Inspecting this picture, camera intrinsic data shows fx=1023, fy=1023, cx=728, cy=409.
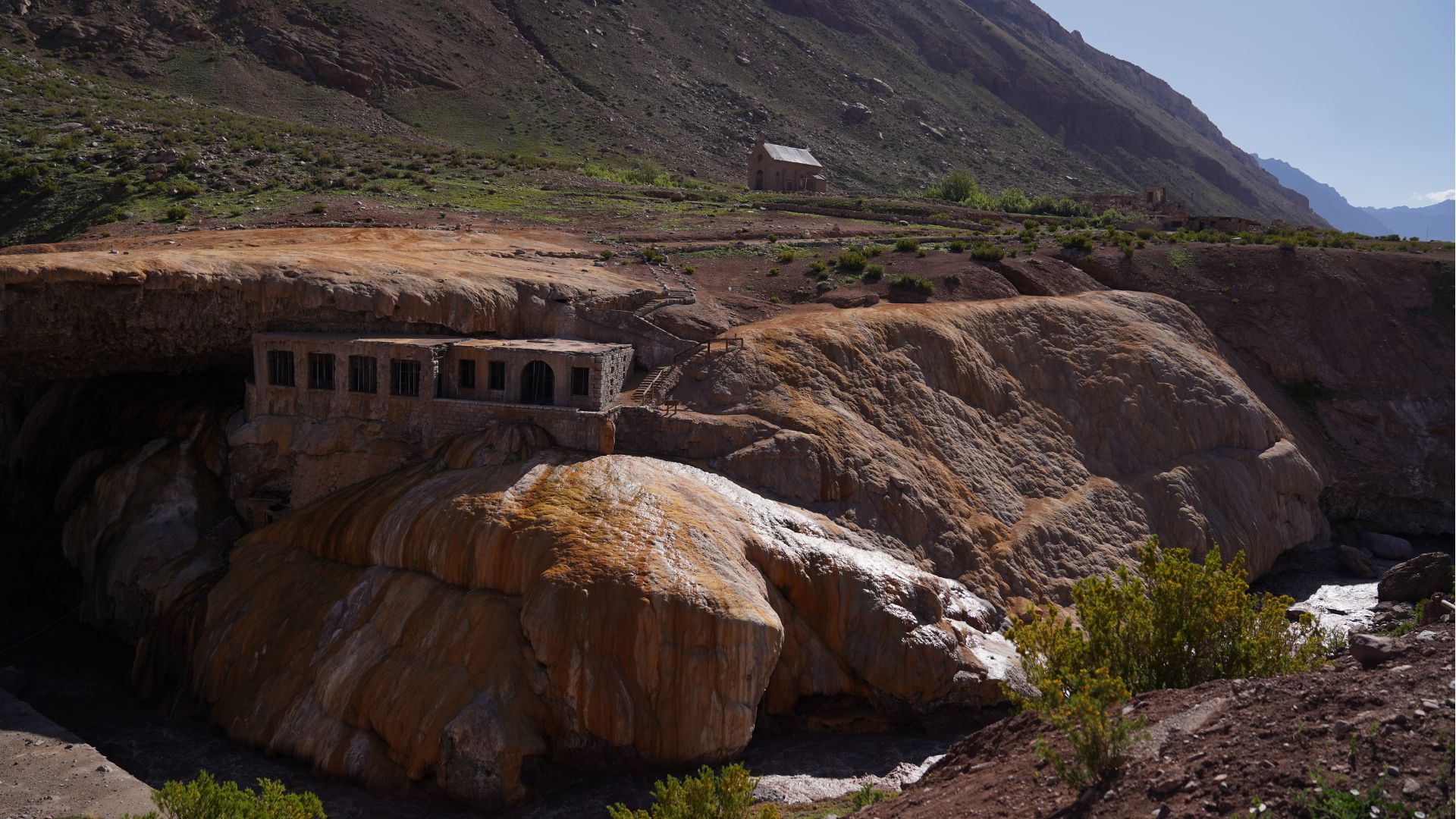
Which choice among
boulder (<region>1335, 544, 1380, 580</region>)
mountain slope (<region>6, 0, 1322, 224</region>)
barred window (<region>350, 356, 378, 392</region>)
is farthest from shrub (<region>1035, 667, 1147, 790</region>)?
mountain slope (<region>6, 0, 1322, 224</region>)

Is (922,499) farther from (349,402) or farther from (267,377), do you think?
(267,377)

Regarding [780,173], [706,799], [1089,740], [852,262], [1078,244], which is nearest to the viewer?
[1089,740]

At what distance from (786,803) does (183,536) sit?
18.4m

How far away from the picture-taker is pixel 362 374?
2855 centimetres

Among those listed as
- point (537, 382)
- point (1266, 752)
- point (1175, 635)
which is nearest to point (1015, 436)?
point (537, 382)

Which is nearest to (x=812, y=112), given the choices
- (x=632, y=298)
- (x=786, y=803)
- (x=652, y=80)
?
(x=652, y=80)

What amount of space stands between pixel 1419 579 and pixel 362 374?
103ft

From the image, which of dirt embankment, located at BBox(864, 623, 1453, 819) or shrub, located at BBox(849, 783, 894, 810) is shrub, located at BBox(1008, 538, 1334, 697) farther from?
shrub, located at BBox(849, 783, 894, 810)

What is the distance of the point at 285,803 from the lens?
16.5 m

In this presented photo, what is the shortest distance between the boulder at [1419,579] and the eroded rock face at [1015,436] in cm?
508

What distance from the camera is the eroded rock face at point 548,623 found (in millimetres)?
21906

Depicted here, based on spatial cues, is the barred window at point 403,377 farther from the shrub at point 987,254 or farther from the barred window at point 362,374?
the shrub at point 987,254

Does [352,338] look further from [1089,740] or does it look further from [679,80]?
[679,80]

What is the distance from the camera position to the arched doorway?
1115 inches
